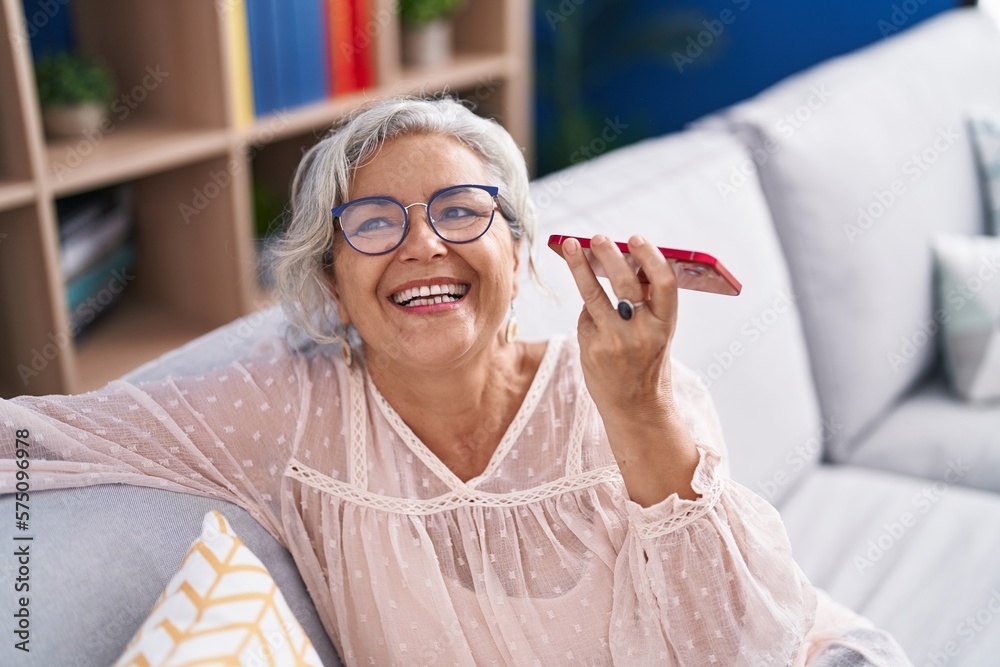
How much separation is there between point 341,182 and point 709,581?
0.60m

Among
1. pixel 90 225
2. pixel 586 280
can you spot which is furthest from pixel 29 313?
pixel 586 280

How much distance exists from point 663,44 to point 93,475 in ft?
8.77

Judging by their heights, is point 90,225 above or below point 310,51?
below

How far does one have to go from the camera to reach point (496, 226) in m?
1.17

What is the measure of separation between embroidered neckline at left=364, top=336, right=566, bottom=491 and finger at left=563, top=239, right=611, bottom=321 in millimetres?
Result: 282

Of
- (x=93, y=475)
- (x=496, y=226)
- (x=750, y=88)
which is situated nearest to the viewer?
(x=93, y=475)

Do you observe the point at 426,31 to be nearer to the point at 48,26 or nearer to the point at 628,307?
the point at 48,26

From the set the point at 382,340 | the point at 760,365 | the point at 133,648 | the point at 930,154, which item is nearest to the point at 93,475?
the point at 133,648

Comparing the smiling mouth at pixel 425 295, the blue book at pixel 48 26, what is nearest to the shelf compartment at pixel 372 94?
the blue book at pixel 48 26

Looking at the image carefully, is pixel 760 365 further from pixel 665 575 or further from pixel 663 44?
pixel 663 44

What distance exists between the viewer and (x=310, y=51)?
2361 millimetres

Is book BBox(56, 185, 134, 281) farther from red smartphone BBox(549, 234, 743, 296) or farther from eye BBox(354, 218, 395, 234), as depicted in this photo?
red smartphone BBox(549, 234, 743, 296)

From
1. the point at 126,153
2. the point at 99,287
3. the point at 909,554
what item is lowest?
the point at 909,554

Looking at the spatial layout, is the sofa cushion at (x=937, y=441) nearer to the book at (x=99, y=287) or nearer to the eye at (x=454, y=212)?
the eye at (x=454, y=212)
